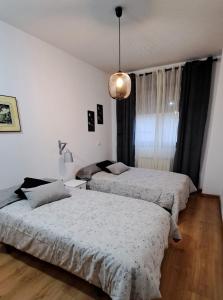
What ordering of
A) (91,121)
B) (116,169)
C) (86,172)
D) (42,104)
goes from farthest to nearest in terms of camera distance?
1. (91,121)
2. (116,169)
3. (86,172)
4. (42,104)

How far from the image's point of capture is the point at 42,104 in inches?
104

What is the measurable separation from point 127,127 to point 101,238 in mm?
3055

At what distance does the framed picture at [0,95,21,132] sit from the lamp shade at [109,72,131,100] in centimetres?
135

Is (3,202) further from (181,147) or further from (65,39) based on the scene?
(181,147)

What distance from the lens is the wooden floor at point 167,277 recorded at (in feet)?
4.78

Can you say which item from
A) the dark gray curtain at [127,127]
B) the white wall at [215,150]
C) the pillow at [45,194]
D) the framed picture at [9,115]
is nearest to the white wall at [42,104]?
the framed picture at [9,115]

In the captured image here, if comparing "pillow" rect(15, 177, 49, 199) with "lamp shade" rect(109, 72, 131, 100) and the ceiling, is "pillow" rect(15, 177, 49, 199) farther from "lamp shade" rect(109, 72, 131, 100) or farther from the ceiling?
the ceiling

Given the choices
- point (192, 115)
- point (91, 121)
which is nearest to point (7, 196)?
point (91, 121)

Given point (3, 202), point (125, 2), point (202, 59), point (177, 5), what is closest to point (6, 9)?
point (125, 2)

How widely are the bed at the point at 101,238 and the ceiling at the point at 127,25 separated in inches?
88.7

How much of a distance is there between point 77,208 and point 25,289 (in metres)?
0.82

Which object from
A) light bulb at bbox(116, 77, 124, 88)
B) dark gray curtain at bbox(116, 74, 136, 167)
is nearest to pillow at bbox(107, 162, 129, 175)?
dark gray curtain at bbox(116, 74, 136, 167)

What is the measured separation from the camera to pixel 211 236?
223cm

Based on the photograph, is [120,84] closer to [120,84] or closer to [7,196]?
[120,84]
